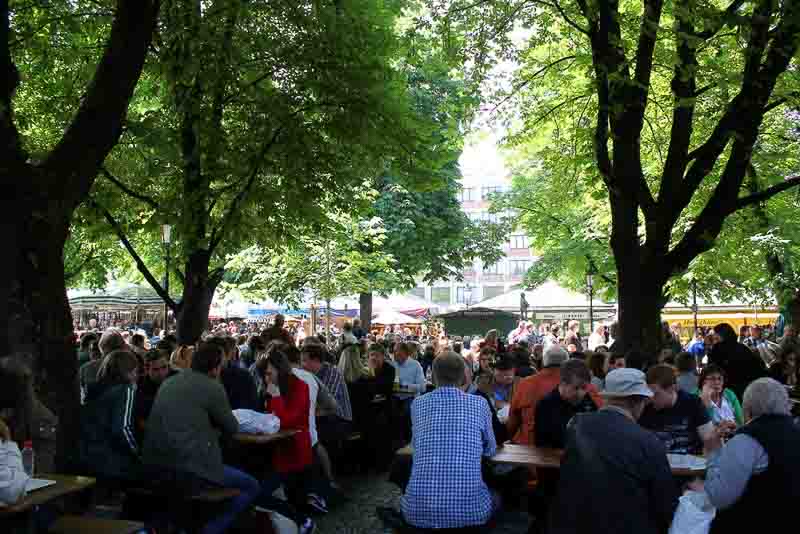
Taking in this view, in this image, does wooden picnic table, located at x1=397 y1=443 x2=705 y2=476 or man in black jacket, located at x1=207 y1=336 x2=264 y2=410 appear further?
man in black jacket, located at x1=207 y1=336 x2=264 y2=410

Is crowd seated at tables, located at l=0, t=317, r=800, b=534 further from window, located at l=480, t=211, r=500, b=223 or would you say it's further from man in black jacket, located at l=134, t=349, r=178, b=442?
window, located at l=480, t=211, r=500, b=223

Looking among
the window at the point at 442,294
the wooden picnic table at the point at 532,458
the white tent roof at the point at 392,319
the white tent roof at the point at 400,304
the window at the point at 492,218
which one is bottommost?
the wooden picnic table at the point at 532,458

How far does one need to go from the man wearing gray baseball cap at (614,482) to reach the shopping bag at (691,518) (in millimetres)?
125

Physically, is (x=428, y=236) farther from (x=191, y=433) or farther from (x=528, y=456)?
(x=528, y=456)

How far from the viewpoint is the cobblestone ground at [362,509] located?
8.11 metres

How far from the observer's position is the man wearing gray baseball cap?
390cm

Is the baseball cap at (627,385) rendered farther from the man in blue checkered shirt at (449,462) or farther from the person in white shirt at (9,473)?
the person in white shirt at (9,473)

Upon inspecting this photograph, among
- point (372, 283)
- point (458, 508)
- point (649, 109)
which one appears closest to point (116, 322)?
point (372, 283)

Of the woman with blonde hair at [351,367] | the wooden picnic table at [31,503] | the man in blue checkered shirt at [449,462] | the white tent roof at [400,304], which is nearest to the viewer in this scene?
the wooden picnic table at [31,503]

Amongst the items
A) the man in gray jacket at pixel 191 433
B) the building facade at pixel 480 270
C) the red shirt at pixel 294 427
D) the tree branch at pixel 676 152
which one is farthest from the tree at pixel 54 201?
the building facade at pixel 480 270

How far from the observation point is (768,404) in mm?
4402

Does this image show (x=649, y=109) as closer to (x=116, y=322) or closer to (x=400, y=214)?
(x=400, y=214)

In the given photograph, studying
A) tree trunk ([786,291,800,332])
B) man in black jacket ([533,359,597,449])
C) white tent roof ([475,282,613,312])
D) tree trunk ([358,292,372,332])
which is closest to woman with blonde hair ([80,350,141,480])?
man in black jacket ([533,359,597,449])

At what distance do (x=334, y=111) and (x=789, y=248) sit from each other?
1214 centimetres
